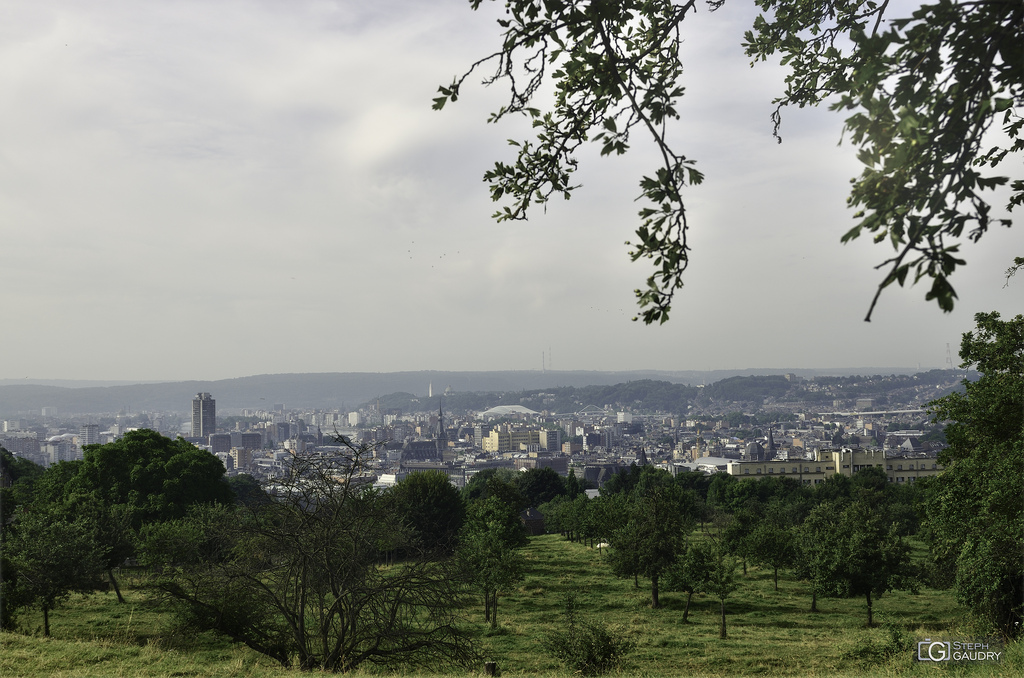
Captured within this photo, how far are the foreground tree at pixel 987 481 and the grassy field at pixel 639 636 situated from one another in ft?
5.48

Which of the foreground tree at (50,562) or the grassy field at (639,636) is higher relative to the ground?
the foreground tree at (50,562)

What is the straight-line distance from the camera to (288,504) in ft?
29.1

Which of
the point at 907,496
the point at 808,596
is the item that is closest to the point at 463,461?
the point at 907,496

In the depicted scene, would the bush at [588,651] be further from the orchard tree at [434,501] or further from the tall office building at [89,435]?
the tall office building at [89,435]

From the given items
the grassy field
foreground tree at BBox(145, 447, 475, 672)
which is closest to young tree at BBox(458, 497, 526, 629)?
the grassy field

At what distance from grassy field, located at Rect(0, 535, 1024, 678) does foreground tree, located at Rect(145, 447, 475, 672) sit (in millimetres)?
860

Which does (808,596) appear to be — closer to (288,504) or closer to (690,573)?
(690,573)

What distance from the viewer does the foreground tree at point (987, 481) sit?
9594mm

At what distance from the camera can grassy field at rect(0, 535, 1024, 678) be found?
8.87 m

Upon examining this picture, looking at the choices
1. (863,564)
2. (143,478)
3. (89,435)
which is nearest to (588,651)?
(863,564)

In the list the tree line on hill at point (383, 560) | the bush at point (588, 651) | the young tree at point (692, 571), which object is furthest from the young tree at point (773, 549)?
the bush at point (588, 651)

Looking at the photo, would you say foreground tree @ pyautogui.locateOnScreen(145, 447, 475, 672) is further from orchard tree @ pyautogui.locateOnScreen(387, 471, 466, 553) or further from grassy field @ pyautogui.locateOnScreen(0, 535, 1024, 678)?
orchard tree @ pyautogui.locateOnScreen(387, 471, 466, 553)

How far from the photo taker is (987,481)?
984cm

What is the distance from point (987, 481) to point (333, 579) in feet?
30.1
